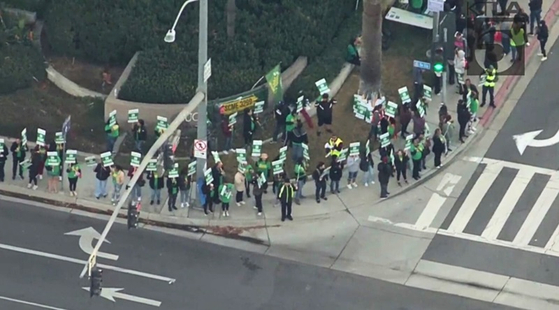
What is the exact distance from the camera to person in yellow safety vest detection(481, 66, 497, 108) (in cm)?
4238

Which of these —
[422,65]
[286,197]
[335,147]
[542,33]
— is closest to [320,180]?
[335,147]

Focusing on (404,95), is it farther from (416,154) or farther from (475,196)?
(475,196)

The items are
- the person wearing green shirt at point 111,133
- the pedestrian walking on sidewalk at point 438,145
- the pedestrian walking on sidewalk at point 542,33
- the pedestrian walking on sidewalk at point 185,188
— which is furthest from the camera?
the pedestrian walking on sidewalk at point 542,33

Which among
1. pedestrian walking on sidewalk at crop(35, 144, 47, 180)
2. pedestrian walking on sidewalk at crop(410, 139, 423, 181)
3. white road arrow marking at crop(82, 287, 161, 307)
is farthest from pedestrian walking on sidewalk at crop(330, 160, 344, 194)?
pedestrian walking on sidewalk at crop(35, 144, 47, 180)

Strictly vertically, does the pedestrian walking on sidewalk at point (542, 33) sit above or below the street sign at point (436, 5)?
below

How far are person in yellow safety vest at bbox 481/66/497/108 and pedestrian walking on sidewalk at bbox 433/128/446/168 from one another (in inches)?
119

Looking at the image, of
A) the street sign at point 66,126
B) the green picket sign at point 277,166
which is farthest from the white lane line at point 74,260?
the green picket sign at point 277,166

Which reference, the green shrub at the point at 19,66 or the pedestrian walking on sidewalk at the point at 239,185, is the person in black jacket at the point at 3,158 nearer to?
the green shrub at the point at 19,66

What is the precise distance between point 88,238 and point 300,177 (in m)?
6.10

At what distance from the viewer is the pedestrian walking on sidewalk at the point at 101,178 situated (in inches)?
1533

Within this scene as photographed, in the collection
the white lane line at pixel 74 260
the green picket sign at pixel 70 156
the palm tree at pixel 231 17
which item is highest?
the palm tree at pixel 231 17

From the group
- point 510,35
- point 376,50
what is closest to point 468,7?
point 510,35

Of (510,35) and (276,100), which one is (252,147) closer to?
(276,100)

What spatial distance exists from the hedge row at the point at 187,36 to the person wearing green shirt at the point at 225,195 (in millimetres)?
4945
